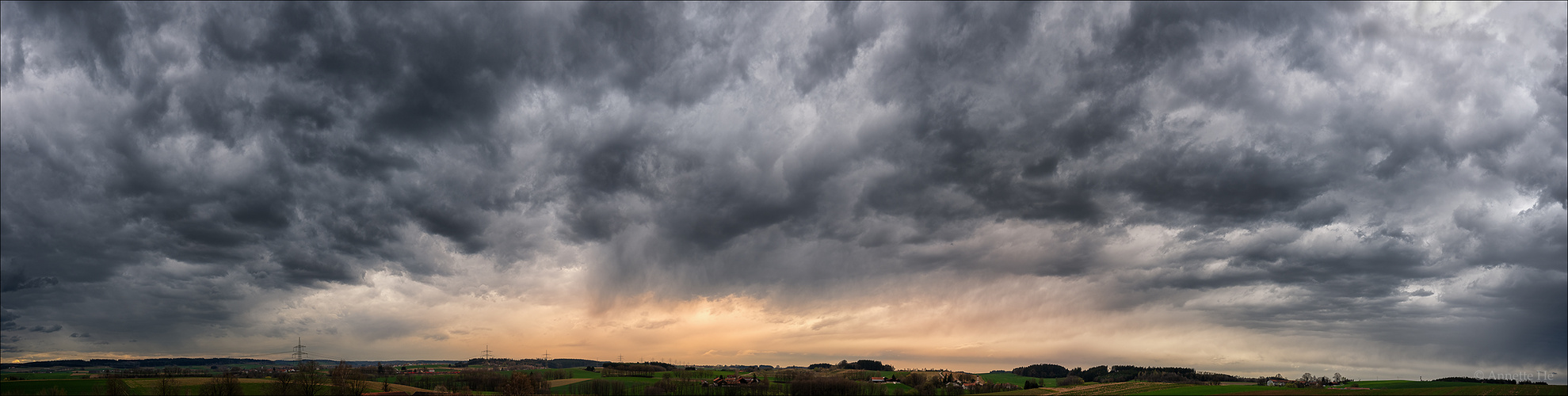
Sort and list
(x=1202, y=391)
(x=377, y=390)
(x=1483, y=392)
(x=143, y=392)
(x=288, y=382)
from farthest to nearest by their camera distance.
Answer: (x=377, y=390) < (x=143, y=392) < (x=1202, y=391) < (x=288, y=382) < (x=1483, y=392)

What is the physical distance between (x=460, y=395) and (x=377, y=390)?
20182mm

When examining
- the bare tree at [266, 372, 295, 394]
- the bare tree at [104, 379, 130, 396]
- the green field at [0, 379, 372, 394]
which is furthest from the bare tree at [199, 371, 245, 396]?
the bare tree at [104, 379, 130, 396]

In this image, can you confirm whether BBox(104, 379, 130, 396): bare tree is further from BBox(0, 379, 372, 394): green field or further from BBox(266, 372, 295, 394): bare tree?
BBox(266, 372, 295, 394): bare tree

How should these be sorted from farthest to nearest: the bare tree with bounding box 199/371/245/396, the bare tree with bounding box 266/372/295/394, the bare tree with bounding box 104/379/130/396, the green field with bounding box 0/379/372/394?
the green field with bounding box 0/379/372/394
the bare tree with bounding box 104/379/130/396
the bare tree with bounding box 199/371/245/396
the bare tree with bounding box 266/372/295/394

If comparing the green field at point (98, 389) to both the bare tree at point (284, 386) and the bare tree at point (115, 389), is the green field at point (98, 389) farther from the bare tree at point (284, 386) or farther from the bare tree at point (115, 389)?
the bare tree at point (284, 386)

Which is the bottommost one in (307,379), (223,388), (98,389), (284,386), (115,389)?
(98,389)

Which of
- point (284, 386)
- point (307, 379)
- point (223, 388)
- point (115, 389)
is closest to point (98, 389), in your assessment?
point (115, 389)

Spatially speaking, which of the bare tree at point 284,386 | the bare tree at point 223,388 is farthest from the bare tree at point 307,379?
the bare tree at point 223,388

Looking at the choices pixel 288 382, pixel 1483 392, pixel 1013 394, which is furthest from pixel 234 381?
pixel 1483 392

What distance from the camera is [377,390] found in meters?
189

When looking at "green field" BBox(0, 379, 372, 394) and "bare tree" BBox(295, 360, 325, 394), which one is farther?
"green field" BBox(0, 379, 372, 394)

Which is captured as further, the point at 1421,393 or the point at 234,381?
the point at 234,381

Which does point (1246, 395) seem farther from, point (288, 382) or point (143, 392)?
point (143, 392)

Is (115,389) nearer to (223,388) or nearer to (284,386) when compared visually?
(223,388)
